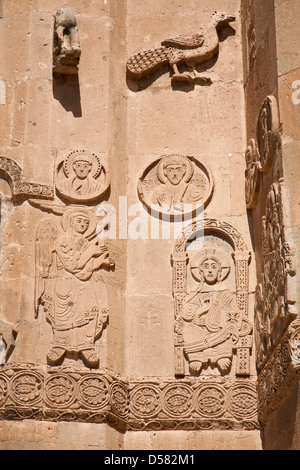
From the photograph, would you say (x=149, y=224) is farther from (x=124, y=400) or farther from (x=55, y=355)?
(x=124, y=400)

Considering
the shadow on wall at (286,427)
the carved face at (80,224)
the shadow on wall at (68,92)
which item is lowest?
the shadow on wall at (286,427)

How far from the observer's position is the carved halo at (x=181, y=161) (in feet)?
37.6

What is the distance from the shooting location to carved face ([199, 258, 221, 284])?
10977mm

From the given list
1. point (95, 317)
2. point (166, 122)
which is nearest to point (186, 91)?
point (166, 122)

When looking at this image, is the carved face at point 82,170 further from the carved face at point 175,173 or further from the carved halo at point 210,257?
the carved halo at point 210,257

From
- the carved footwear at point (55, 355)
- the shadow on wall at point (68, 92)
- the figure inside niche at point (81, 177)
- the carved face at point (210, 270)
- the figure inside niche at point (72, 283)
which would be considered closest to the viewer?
the carved footwear at point (55, 355)

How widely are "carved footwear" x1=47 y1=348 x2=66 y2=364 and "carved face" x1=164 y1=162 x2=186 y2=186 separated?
2.30 meters

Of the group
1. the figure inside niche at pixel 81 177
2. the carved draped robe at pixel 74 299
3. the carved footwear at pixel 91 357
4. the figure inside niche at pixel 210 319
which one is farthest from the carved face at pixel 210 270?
the carved footwear at pixel 91 357

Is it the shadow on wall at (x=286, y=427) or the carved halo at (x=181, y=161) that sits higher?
the carved halo at (x=181, y=161)

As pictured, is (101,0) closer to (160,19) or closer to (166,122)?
(160,19)

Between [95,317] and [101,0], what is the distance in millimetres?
3761

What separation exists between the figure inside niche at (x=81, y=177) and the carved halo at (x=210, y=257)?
123cm

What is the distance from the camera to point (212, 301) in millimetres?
10891
